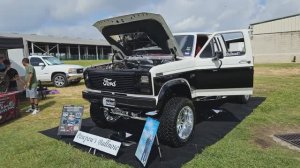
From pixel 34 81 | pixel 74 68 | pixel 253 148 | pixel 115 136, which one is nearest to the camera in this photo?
pixel 253 148

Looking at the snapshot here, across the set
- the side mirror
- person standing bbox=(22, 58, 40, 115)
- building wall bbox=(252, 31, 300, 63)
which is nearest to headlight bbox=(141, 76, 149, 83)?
the side mirror

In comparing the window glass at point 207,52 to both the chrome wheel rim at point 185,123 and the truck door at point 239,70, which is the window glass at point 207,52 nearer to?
the truck door at point 239,70

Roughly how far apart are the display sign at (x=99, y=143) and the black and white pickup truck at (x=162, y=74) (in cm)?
65

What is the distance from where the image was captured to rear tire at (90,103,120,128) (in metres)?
6.44

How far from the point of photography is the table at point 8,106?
734cm

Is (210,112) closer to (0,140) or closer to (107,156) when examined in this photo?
(107,156)

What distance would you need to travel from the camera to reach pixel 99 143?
16.4 feet

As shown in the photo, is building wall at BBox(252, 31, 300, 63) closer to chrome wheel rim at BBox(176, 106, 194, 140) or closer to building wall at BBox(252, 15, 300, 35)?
building wall at BBox(252, 15, 300, 35)

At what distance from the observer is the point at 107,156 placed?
493 centimetres

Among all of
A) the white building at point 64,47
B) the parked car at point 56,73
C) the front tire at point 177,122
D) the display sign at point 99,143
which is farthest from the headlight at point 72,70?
the white building at point 64,47

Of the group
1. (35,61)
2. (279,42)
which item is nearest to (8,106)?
(35,61)

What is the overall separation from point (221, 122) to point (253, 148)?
175cm

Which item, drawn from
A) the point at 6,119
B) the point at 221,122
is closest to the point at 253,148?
the point at 221,122

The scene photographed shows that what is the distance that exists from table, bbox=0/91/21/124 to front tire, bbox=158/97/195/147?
451 cm
